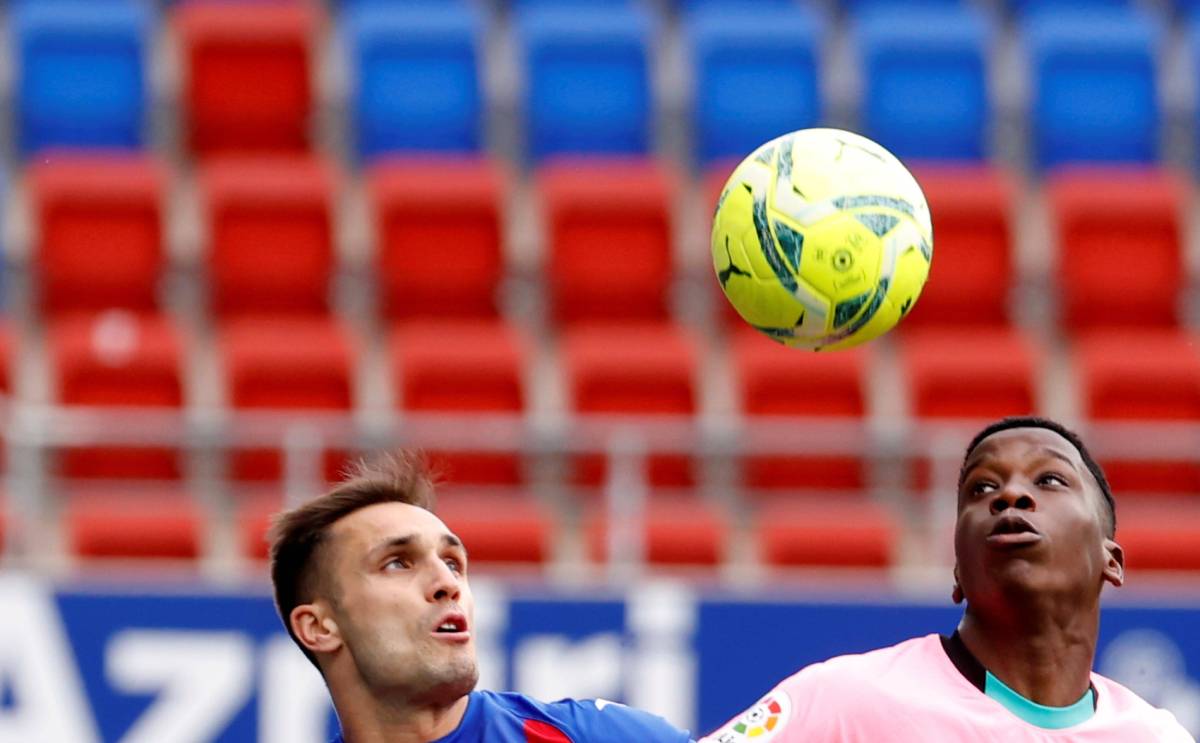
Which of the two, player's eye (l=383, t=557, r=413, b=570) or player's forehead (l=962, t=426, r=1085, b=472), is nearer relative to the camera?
player's forehead (l=962, t=426, r=1085, b=472)

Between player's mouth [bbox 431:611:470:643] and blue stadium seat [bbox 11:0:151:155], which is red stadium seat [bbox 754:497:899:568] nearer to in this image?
blue stadium seat [bbox 11:0:151:155]

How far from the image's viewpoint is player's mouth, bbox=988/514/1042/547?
406 centimetres

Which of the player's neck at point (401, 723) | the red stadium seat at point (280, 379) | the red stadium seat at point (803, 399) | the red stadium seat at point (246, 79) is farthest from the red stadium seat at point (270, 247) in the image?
the player's neck at point (401, 723)

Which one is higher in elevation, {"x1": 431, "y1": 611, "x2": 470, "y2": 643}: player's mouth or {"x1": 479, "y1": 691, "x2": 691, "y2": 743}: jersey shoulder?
{"x1": 431, "y1": 611, "x2": 470, "y2": 643}: player's mouth

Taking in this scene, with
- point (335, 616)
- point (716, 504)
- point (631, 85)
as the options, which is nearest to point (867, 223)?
point (335, 616)

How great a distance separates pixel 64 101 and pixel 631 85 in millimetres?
3026

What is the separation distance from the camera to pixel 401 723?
170 inches

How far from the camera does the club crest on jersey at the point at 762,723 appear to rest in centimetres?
405

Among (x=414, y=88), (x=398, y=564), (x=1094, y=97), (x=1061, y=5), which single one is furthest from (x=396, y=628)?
(x=1061, y=5)

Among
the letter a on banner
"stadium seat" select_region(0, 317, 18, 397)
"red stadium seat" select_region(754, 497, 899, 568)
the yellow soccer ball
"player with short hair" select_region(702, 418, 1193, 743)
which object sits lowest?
the letter a on banner

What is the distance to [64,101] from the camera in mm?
11320

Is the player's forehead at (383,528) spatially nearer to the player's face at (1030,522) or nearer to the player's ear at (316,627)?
the player's ear at (316,627)

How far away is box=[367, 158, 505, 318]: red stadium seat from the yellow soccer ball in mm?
6148

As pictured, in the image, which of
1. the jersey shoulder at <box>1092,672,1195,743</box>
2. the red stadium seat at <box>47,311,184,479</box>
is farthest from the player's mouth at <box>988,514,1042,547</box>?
the red stadium seat at <box>47,311,184,479</box>
